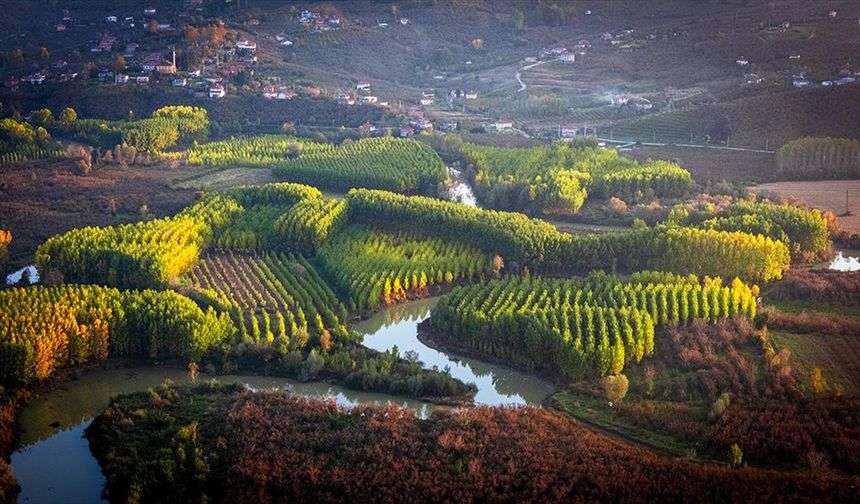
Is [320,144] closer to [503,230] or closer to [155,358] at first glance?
[503,230]

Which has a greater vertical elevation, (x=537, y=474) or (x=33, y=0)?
(x=33, y=0)

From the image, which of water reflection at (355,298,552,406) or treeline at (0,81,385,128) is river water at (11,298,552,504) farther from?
treeline at (0,81,385,128)

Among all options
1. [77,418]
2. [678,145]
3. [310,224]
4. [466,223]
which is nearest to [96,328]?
[77,418]

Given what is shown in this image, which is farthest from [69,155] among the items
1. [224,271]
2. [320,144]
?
[224,271]

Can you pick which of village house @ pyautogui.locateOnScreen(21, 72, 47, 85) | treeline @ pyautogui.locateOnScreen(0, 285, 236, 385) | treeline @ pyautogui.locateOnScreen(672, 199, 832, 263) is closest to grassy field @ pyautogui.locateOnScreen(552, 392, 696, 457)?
treeline @ pyautogui.locateOnScreen(0, 285, 236, 385)

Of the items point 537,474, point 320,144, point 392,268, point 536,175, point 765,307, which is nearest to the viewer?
point 537,474

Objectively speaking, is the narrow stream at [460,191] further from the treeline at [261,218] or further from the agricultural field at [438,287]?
the treeline at [261,218]

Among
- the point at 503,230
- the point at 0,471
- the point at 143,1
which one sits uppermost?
the point at 143,1
